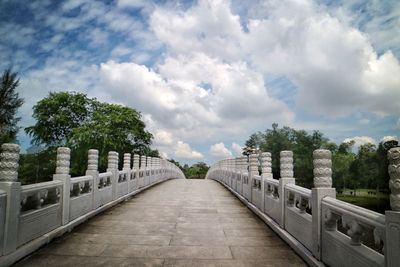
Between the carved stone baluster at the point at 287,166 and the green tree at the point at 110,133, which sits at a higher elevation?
the green tree at the point at 110,133

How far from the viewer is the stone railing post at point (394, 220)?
2029mm

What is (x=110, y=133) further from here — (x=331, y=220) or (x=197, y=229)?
(x=331, y=220)

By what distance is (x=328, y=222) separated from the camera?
3.18m

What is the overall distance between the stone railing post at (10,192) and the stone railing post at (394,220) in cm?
407

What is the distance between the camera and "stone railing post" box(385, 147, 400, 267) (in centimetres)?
203

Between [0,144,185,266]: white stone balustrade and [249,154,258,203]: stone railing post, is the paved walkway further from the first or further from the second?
[249,154,258,203]: stone railing post

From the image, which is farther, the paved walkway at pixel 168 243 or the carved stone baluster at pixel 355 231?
the paved walkway at pixel 168 243

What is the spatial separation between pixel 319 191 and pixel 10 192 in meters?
3.98

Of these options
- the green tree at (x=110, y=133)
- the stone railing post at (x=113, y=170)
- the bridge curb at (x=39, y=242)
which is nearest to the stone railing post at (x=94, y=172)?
the bridge curb at (x=39, y=242)

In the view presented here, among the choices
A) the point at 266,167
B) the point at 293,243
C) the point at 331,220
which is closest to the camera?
the point at 331,220

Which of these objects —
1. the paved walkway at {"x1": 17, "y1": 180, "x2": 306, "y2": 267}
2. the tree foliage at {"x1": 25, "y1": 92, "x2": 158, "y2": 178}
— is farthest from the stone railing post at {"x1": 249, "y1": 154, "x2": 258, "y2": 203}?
the tree foliage at {"x1": 25, "y1": 92, "x2": 158, "y2": 178}

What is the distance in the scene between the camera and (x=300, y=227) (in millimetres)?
4016

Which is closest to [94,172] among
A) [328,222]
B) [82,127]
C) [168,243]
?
[168,243]

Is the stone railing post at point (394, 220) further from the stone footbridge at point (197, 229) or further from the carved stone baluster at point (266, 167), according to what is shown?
the carved stone baluster at point (266, 167)
